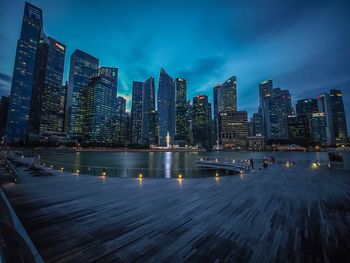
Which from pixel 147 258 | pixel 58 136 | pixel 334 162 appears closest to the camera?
pixel 147 258

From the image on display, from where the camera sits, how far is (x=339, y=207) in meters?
7.23

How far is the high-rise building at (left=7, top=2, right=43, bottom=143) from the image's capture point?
171 metres

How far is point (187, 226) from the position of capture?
5.36m

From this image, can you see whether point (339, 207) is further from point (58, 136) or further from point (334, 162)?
point (58, 136)

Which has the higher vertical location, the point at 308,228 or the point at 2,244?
the point at 2,244

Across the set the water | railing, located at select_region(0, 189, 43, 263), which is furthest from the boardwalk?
the water

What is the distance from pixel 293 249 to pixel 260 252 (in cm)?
94

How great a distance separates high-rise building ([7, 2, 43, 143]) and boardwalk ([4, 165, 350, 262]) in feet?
700

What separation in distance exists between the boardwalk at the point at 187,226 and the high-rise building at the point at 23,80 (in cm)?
21338

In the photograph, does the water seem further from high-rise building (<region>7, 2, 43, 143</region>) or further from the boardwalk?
high-rise building (<region>7, 2, 43, 143</region>)

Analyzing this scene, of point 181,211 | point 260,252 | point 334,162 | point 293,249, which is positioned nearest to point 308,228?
point 293,249

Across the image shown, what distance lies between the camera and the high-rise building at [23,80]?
6722 inches

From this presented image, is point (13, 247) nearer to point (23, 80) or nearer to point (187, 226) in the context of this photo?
point (187, 226)

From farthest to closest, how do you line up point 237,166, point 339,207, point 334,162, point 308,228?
point 237,166 < point 334,162 < point 339,207 < point 308,228
